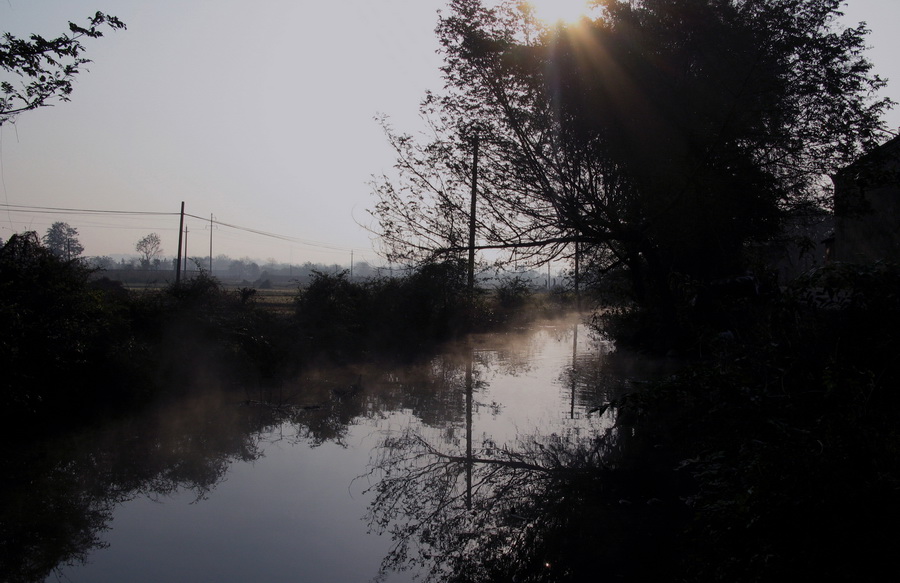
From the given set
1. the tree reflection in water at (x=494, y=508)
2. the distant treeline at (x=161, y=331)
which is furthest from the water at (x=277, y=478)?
the distant treeline at (x=161, y=331)

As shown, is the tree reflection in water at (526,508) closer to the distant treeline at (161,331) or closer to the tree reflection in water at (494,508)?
the tree reflection in water at (494,508)

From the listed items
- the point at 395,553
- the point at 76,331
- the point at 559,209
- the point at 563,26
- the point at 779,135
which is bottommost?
the point at 395,553

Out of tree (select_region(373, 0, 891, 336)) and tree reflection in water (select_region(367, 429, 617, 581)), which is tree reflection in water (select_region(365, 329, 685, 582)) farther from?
tree (select_region(373, 0, 891, 336))

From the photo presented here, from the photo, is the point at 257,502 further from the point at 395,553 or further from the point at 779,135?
the point at 779,135

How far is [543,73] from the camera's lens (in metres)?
12.3

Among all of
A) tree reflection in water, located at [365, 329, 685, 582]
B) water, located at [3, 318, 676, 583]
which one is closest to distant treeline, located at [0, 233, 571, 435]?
water, located at [3, 318, 676, 583]

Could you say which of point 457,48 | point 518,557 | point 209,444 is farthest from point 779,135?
point 209,444

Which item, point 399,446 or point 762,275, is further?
point 399,446

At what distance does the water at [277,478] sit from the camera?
5613mm

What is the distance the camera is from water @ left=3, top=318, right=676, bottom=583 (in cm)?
561

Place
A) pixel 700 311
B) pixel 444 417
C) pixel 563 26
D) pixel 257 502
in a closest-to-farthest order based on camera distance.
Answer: pixel 257 502
pixel 444 417
pixel 563 26
pixel 700 311

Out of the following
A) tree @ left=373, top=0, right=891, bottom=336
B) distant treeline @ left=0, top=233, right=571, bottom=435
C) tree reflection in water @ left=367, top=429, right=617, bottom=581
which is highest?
tree @ left=373, top=0, right=891, bottom=336

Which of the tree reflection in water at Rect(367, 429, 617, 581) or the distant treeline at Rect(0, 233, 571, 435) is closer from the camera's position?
the tree reflection in water at Rect(367, 429, 617, 581)

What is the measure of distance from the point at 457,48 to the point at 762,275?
7.67 meters
